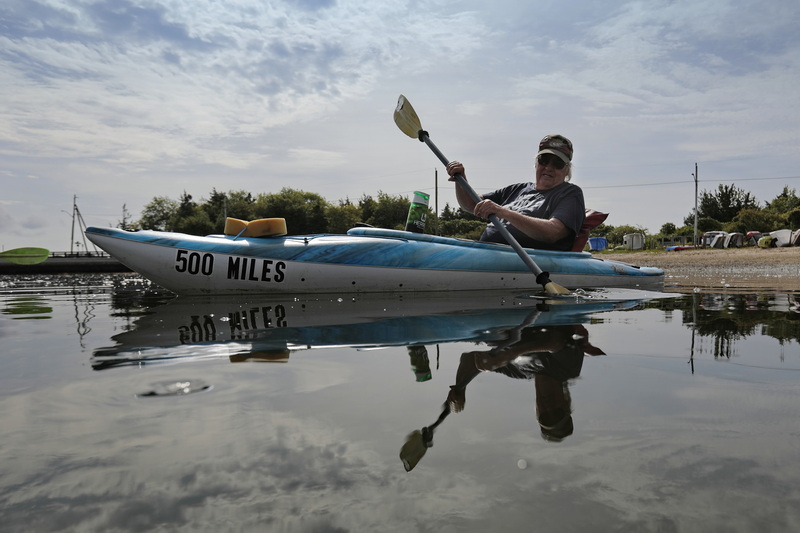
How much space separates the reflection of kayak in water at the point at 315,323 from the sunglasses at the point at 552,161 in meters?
2.16

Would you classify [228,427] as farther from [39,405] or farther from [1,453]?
[39,405]

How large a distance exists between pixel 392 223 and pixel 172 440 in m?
55.2

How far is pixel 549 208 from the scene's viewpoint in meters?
7.24

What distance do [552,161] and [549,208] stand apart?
0.68 metres

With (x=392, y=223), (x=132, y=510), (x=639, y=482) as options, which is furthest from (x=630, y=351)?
(x=392, y=223)

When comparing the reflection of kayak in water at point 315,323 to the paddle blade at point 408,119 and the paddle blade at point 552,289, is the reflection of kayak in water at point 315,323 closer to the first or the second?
the paddle blade at point 552,289

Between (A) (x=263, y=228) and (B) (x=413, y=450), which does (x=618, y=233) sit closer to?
(A) (x=263, y=228)

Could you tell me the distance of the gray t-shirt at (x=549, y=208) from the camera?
7027mm

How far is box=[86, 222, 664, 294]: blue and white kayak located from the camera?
6258 mm

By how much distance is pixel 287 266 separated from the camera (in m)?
6.36

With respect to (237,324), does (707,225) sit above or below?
above

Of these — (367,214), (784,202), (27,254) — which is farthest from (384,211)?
(27,254)

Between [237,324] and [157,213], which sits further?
[157,213]

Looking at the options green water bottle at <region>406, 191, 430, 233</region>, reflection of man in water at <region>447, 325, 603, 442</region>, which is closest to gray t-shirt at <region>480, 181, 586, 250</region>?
green water bottle at <region>406, 191, 430, 233</region>
